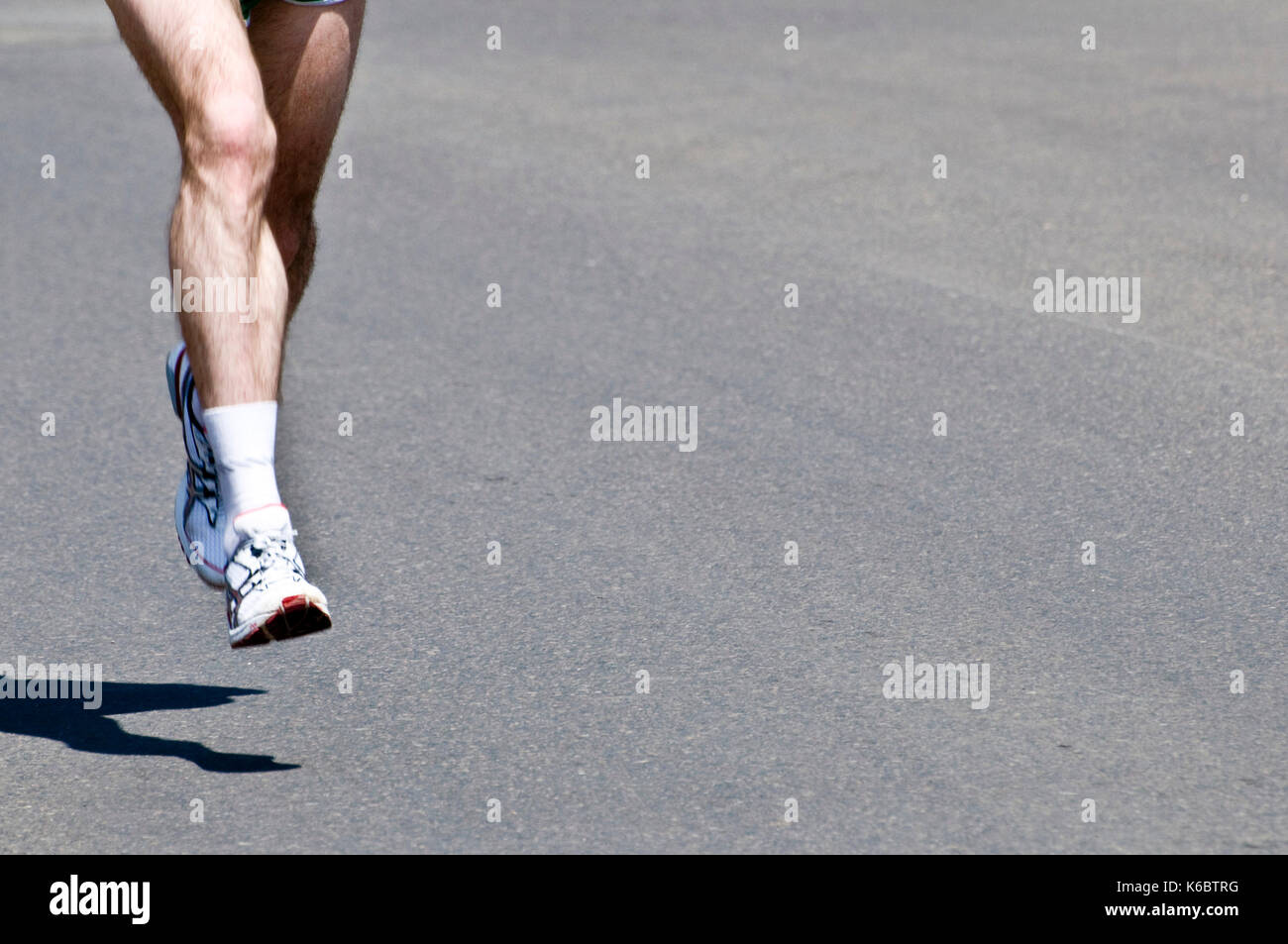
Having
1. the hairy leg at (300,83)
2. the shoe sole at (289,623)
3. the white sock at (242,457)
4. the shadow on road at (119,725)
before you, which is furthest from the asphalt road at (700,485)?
the hairy leg at (300,83)

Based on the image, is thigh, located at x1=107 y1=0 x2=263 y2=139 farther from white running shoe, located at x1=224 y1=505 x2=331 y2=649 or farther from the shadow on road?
the shadow on road

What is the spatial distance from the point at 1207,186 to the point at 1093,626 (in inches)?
182

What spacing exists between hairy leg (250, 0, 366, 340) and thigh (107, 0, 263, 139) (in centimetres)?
41

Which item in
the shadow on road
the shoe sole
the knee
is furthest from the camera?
the shadow on road

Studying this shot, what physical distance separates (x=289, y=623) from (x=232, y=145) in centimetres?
83

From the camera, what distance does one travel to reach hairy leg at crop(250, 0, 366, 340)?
394 cm

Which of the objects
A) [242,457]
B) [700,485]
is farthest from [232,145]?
[700,485]

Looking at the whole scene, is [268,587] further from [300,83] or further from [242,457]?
[300,83]


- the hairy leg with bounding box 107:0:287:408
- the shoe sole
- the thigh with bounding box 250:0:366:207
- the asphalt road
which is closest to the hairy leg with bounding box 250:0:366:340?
the thigh with bounding box 250:0:366:207

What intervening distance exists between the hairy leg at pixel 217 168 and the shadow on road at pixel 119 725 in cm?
65

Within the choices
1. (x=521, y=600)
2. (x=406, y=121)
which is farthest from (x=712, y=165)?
(x=521, y=600)

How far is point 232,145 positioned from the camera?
11.2 feet

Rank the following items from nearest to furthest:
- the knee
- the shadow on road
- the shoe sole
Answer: the shoe sole < the knee < the shadow on road

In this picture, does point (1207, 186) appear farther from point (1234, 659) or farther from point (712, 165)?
point (1234, 659)
